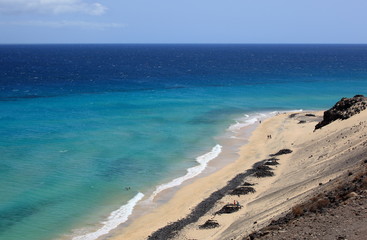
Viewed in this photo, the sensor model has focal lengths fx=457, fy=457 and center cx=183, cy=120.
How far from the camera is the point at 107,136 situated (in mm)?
55875

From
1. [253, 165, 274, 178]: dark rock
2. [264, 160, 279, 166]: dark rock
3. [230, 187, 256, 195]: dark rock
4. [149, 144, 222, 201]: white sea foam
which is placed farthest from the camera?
[264, 160, 279, 166]: dark rock

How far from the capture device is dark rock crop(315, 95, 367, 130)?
50156 mm

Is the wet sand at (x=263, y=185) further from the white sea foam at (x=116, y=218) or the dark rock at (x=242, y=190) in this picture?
the white sea foam at (x=116, y=218)

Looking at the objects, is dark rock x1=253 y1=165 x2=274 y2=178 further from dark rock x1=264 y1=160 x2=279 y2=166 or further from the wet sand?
dark rock x1=264 y1=160 x2=279 y2=166

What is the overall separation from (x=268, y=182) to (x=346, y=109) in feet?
65.4

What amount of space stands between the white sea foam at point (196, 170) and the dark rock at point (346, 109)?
13.0 metres

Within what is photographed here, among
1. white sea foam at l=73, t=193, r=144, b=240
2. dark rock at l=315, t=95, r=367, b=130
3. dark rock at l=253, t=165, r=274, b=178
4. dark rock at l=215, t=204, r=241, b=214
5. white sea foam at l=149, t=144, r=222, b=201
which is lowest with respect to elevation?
white sea foam at l=73, t=193, r=144, b=240

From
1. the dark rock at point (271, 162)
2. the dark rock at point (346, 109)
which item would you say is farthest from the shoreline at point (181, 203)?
the dark rock at point (346, 109)

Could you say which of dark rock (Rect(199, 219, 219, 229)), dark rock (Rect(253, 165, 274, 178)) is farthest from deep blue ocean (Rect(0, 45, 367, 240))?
dark rock (Rect(199, 219, 219, 229))

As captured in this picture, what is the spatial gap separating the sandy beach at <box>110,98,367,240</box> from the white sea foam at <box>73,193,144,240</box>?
92cm

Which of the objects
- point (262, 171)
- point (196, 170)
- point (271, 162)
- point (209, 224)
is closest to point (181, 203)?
point (209, 224)

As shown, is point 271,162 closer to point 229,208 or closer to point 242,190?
point 242,190

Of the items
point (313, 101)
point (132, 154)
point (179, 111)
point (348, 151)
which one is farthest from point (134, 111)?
point (348, 151)

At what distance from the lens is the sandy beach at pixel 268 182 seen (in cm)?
2760
